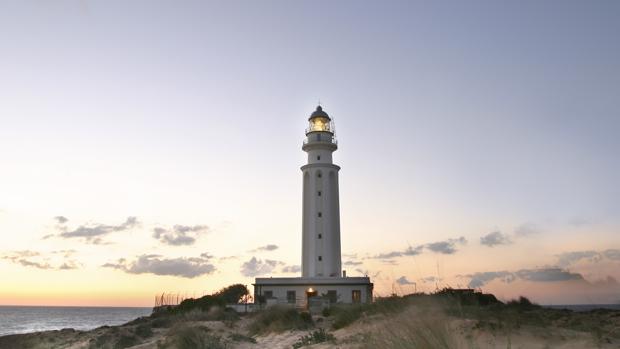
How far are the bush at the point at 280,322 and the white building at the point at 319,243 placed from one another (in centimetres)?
1637

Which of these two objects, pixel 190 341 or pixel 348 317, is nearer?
pixel 190 341

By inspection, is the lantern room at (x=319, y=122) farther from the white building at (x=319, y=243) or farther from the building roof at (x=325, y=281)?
the building roof at (x=325, y=281)

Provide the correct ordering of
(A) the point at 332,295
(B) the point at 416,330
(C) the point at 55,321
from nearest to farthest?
(B) the point at 416,330 < (A) the point at 332,295 < (C) the point at 55,321

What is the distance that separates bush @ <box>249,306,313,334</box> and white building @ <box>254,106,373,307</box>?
16366 mm

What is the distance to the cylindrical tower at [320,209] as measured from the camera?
135ft

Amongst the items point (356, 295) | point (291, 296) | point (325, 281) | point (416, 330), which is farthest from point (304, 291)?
point (416, 330)

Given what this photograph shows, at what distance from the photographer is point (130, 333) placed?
21.8 m

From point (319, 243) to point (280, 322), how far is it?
74.6ft

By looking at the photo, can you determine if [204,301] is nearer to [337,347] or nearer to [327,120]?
[327,120]

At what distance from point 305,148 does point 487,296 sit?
24.5 meters

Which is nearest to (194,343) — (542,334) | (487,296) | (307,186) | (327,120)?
(542,334)

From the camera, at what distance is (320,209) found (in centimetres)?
4191

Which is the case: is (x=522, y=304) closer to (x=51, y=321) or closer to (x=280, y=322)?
(x=280, y=322)

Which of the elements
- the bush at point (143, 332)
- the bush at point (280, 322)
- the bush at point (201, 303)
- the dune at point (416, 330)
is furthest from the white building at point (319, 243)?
the bush at point (280, 322)
